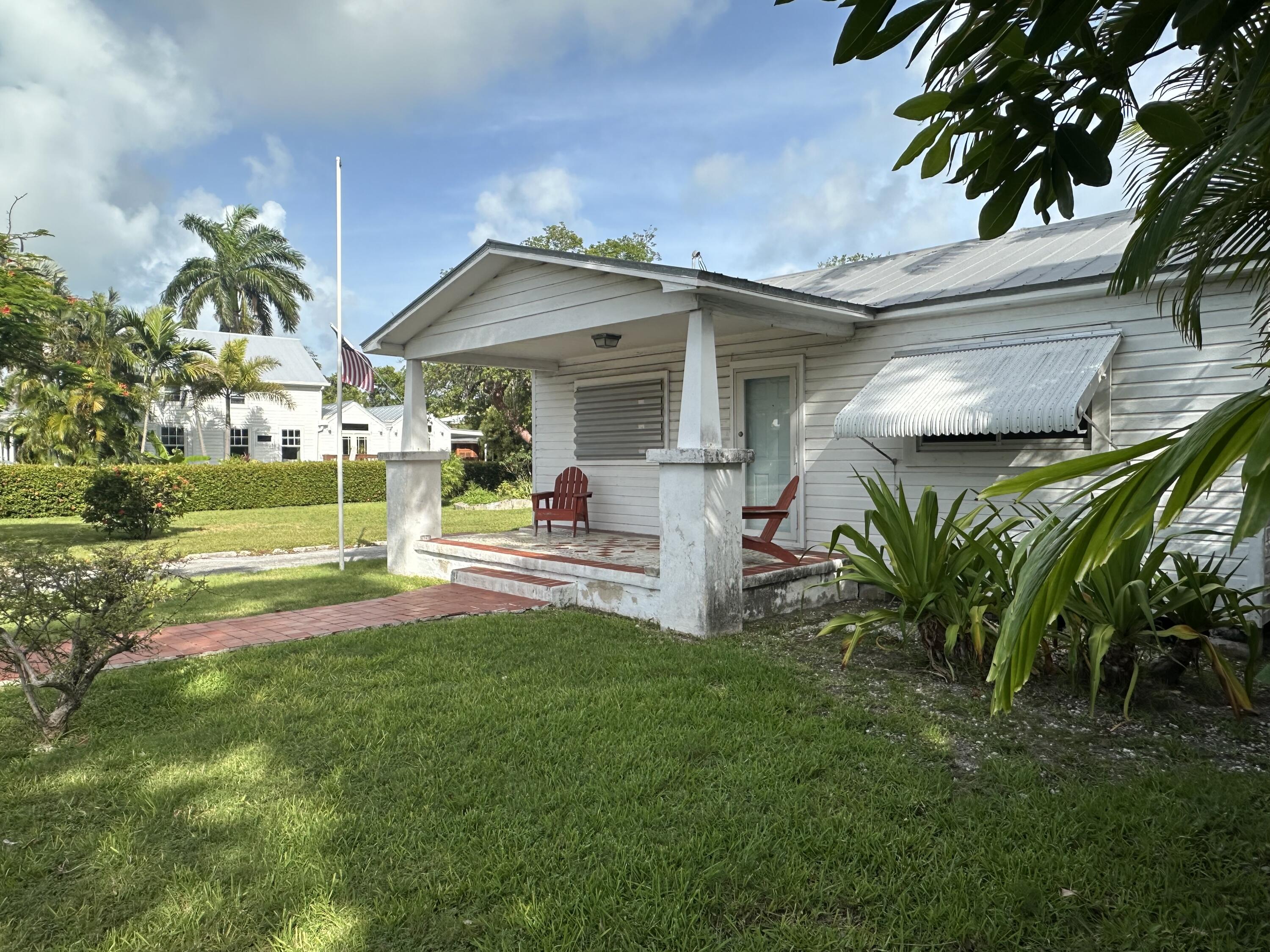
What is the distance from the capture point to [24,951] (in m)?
2.42

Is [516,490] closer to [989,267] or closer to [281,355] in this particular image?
[281,355]

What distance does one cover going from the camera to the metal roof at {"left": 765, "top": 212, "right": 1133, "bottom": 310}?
7.38m

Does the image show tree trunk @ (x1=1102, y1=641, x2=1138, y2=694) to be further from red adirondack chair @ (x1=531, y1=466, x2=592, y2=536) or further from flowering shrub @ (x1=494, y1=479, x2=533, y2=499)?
flowering shrub @ (x1=494, y1=479, x2=533, y2=499)

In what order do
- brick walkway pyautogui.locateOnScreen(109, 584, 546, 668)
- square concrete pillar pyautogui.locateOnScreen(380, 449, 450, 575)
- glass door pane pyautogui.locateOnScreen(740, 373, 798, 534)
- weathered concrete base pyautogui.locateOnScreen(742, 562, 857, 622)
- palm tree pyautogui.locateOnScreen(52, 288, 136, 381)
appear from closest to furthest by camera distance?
brick walkway pyautogui.locateOnScreen(109, 584, 546, 668)
weathered concrete base pyautogui.locateOnScreen(742, 562, 857, 622)
glass door pane pyautogui.locateOnScreen(740, 373, 798, 534)
square concrete pillar pyautogui.locateOnScreen(380, 449, 450, 575)
palm tree pyautogui.locateOnScreen(52, 288, 136, 381)

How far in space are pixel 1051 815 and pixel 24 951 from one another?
3.73 metres

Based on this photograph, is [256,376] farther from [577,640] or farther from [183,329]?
[577,640]

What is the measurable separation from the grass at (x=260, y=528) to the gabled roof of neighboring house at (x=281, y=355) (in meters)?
11.4

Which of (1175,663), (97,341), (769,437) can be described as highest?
(97,341)

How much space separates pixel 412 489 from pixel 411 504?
0.19m

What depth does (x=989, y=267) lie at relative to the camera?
8.43 m

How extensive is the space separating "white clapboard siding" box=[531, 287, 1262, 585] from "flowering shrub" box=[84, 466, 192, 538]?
27.3ft

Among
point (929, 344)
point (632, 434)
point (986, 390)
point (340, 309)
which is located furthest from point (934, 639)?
point (340, 309)

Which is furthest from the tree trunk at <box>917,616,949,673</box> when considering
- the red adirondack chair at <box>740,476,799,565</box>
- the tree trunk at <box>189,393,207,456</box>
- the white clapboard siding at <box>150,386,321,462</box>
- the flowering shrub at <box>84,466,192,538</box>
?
the tree trunk at <box>189,393,207,456</box>

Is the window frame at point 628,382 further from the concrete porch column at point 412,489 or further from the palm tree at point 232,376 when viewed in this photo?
the palm tree at point 232,376
